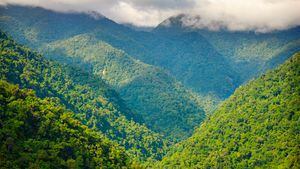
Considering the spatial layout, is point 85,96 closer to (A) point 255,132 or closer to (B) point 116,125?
(B) point 116,125

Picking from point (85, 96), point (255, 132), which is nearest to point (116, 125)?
point (85, 96)

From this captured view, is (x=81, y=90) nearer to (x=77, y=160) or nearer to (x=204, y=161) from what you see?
(x=204, y=161)

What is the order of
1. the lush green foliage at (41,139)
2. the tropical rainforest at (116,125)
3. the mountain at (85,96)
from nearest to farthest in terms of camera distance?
1. the lush green foliage at (41,139)
2. the tropical rainforest at (116,125)
3. the mountain at (85,96)

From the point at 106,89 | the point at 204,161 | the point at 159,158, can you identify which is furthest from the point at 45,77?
the point at 204,161

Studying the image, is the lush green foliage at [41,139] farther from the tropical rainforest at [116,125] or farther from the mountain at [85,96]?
the mountain at [85,96]

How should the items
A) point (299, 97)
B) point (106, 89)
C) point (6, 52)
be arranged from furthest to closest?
point (106, 89), point (6, 52), point (299, 97)

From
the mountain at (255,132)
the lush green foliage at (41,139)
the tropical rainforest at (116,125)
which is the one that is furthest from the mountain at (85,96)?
the lush green foliage at (41,139)

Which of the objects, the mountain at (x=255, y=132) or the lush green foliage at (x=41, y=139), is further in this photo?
the mountain at (x=255, y=132)
